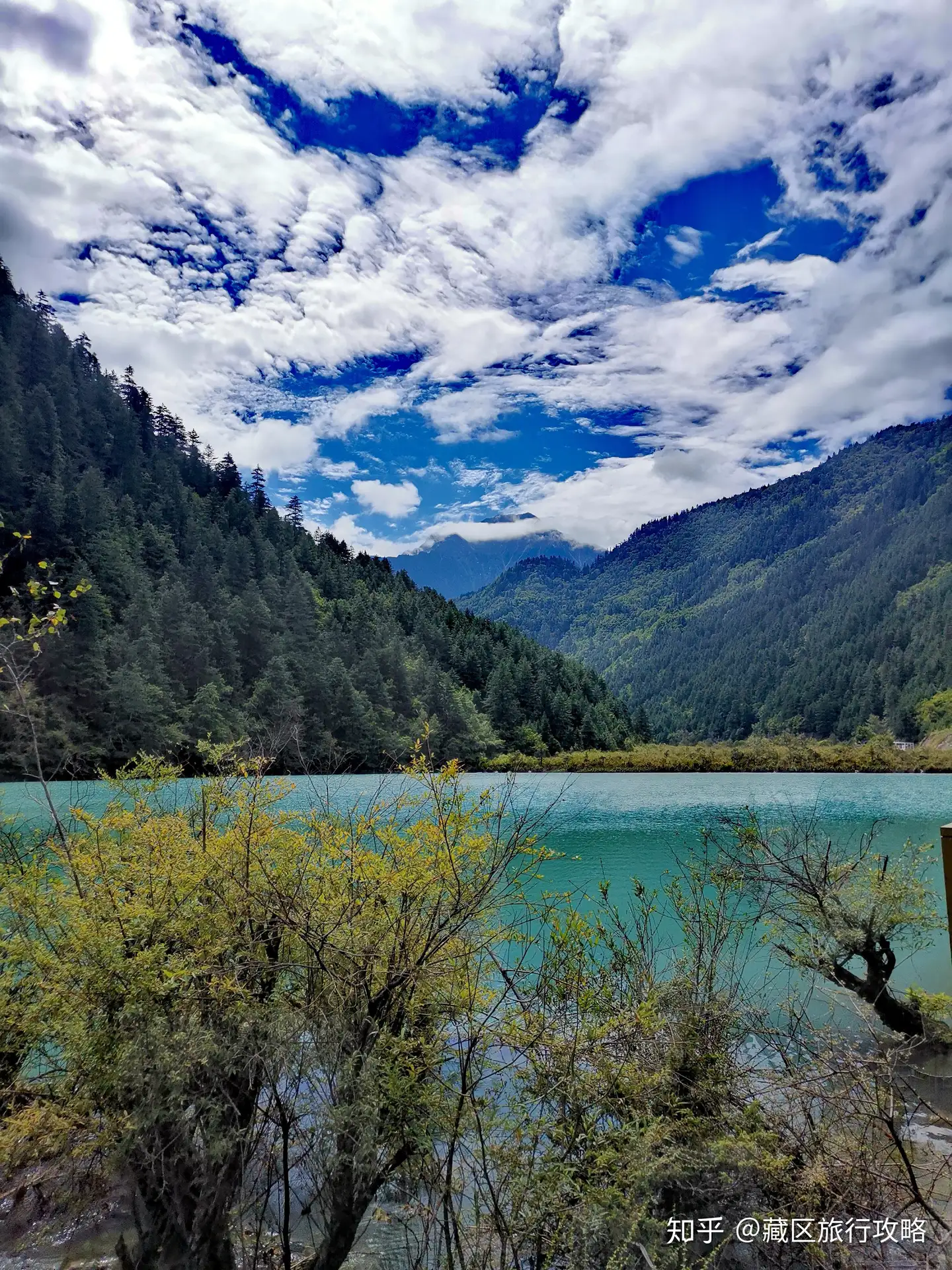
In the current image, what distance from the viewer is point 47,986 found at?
4.70 m

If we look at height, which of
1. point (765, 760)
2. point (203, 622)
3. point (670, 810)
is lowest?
point (670, 810)

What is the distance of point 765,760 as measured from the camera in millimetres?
66875

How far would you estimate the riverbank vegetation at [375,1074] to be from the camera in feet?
14.4

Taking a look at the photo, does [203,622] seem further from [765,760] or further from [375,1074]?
[375,1074]

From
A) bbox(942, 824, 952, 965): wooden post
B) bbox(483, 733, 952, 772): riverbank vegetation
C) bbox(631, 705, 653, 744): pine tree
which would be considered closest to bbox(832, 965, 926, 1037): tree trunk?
bbox(942, 824, 952, 965): wooden post

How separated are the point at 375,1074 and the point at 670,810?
31758mm

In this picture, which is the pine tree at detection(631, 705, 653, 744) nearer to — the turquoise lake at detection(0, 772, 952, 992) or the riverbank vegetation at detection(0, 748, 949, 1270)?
the turquoise lake at detection(0, 772, 952, 992)

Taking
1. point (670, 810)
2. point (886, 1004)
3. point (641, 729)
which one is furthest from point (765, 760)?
point (886, 1004)

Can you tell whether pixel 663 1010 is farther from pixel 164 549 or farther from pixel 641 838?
pixel 164 549

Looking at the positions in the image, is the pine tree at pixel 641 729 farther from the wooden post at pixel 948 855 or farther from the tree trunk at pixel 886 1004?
the wooden post at pixel 948 855

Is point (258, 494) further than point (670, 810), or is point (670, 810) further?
point (258, 494)

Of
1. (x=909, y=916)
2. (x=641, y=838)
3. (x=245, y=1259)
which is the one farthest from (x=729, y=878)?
(x=641, y=838)

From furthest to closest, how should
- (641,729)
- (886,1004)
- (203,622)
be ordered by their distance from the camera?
(641,729) < (203,622) < (886,1004)

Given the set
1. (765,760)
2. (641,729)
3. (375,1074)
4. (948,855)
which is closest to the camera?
(948,855)
